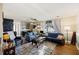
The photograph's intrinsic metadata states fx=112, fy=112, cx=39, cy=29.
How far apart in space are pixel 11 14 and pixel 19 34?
1.37 ft

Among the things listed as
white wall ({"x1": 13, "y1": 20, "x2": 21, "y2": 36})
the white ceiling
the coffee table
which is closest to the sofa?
the coffee table

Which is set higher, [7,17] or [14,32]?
[7,17]

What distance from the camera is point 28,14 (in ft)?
7.20

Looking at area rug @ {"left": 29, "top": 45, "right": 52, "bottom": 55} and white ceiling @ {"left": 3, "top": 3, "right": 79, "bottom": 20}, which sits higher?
white ceiling @ {"left": 3, "top": 3, "right": 79, "bottom": 20}

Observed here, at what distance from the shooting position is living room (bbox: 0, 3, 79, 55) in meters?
2.13

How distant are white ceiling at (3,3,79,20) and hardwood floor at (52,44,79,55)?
623 millimetres

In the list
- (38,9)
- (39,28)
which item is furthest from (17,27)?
(38,9)

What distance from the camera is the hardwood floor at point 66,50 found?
217cm

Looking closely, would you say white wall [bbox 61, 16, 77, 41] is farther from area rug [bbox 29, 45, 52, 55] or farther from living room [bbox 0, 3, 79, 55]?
area rug [bbox 29, 45, 52, 55]

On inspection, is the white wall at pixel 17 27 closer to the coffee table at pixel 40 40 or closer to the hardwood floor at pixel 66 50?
the coffee table at pixel 40 40
